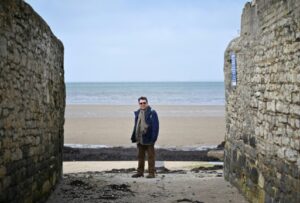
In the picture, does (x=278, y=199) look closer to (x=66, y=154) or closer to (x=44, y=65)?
(x=44, y=65)

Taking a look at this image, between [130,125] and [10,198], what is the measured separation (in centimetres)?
2098

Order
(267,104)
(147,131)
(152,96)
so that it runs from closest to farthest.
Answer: (267,104)
(147,131)
(152,96)

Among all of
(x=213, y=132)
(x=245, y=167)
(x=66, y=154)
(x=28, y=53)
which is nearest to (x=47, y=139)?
(x=28, y=53)

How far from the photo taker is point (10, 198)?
228 inches

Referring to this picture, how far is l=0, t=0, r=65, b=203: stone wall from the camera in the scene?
5.70 metres

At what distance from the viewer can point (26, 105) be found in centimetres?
668

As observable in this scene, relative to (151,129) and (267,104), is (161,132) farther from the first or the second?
(267,104)

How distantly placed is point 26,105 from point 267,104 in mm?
3310

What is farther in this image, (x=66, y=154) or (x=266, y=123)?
(x=66, y=154)

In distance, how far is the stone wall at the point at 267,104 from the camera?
587cm

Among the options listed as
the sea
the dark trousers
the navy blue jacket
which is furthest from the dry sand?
the sea

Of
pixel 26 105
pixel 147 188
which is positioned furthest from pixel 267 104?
pixel 147 188

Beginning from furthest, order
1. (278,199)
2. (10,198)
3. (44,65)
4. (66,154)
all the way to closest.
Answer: (66,154), (44,65), (278,199), (10,198)

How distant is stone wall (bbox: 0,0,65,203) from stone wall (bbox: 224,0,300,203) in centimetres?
328
